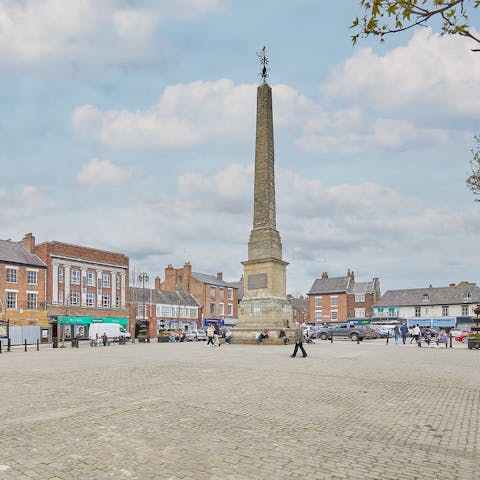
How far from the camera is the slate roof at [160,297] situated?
65.8 meters

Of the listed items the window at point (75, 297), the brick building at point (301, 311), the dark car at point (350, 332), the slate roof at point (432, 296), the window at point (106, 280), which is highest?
the window at point (106, 280)

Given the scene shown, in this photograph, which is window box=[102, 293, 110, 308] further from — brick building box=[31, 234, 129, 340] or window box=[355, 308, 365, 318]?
window box=[355, 308, 365, 318]

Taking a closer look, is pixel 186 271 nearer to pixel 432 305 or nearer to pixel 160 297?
pixel 160 297

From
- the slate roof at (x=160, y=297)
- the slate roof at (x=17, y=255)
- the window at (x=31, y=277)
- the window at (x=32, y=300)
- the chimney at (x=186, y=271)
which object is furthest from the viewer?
the chimney at (x=186, y=271)

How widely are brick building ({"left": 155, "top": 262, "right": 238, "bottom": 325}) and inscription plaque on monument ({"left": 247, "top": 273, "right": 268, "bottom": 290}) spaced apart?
150 feet

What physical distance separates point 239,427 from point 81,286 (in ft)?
168

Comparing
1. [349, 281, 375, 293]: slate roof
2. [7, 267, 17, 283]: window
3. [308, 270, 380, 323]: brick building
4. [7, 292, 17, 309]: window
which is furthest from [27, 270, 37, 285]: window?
[349, 281, 375, 293]: slate roof

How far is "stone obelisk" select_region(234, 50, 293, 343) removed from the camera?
28469mm

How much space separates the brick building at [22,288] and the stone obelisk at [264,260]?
2809 cm

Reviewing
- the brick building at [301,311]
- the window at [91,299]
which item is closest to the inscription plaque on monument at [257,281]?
the window at [91,299]

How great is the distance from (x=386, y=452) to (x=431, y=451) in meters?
0.59

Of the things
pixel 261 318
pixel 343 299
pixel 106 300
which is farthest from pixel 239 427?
pixel 343 299

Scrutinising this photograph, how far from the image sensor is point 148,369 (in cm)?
1445

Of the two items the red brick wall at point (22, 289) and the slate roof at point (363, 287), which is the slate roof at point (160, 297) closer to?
the red brick wall at point (22, 289)
